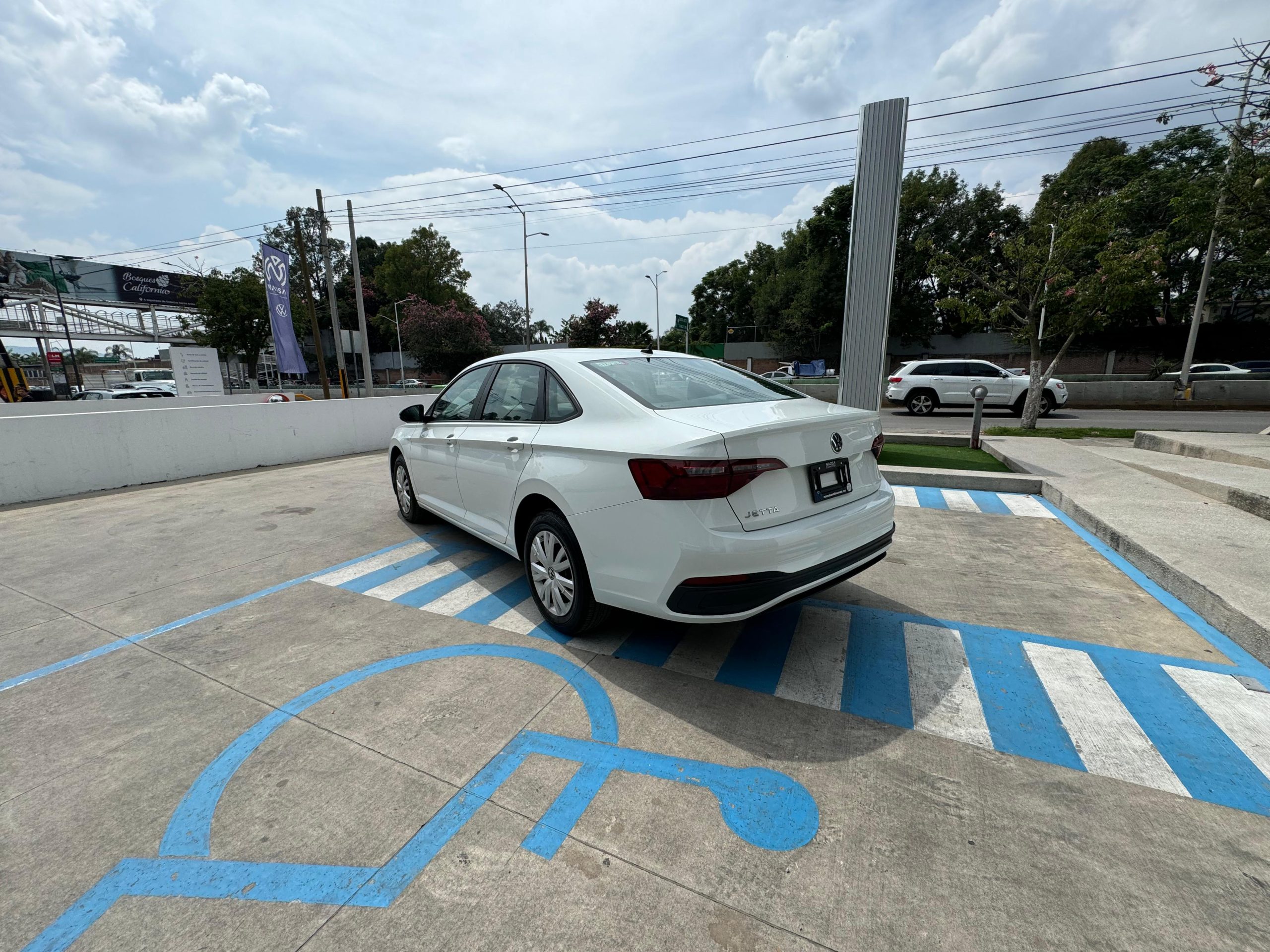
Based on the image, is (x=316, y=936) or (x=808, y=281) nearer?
(x=316, y=936)

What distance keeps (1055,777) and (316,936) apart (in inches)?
103

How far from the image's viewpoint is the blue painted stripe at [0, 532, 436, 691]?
120 inches

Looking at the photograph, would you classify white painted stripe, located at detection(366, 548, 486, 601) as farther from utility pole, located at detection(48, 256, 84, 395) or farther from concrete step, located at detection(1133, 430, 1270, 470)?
utility pole, located at detection(48, 256, 84, 395)

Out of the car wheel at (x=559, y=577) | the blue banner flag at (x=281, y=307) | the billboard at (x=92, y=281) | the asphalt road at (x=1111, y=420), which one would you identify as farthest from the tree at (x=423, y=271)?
the car wheel at (x=559, y=577)

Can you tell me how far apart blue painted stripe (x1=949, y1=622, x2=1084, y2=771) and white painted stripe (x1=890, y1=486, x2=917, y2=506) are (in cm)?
310

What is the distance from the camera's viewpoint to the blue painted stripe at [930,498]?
6312mm

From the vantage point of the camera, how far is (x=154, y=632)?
11.7 feet

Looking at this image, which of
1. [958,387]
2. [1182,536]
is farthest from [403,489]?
[958,387]

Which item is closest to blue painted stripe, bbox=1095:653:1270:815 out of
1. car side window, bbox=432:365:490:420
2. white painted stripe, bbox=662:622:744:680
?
white painted stripe, bbox=662:622:744:680

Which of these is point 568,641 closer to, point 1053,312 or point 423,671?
point 423,671

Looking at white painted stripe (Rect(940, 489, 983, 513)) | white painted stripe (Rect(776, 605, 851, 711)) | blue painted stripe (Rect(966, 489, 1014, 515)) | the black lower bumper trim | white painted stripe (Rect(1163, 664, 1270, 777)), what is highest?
the black lower bumper trim

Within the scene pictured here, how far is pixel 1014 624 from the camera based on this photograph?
3.46 meters

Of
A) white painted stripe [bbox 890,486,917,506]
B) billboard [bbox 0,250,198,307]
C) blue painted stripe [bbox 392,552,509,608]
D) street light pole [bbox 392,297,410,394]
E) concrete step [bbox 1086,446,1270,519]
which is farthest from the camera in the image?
street light pole [bbox 392,297,410,394]

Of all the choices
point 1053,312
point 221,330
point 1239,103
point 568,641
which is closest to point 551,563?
point 568,641
